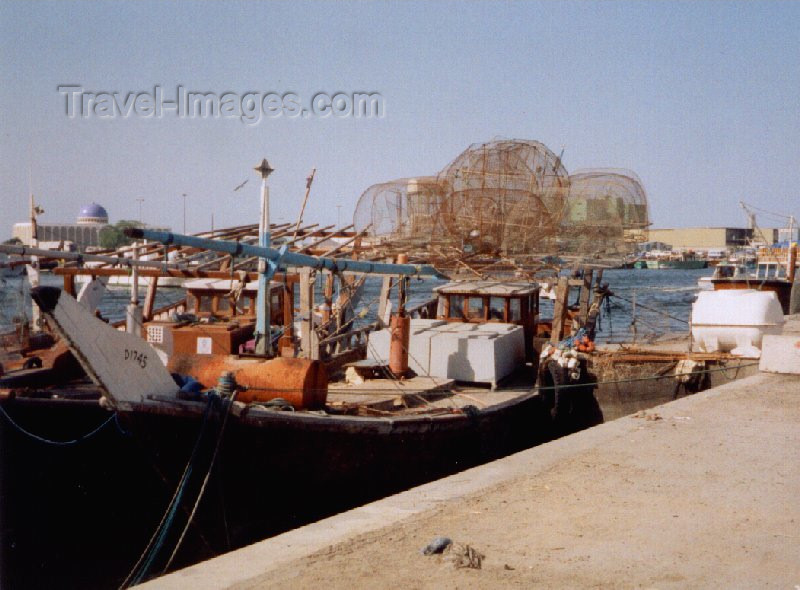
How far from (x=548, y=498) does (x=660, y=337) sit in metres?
17.2

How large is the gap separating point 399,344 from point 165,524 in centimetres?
522

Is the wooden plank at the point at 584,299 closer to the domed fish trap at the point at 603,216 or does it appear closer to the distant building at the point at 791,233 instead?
the domed fish trap at the point at 603,216

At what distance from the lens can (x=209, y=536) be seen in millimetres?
10258

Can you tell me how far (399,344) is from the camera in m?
13.6

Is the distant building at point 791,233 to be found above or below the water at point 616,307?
above

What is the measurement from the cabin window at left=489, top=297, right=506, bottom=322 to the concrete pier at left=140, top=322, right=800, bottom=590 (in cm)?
692

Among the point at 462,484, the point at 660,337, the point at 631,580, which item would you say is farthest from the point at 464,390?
the point at 660,337

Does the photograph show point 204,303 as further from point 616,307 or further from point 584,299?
point 616,307

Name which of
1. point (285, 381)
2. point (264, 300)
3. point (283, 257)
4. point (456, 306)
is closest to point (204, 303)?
point (264, 300)

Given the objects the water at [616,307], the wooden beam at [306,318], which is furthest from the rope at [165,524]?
the water at [616,307]

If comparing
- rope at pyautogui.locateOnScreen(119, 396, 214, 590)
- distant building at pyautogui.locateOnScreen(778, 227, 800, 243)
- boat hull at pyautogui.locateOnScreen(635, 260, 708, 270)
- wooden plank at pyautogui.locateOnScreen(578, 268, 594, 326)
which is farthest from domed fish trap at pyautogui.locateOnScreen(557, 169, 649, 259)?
boat hull at pyautogui.locateOnScreen(635, 260, 708, 270)

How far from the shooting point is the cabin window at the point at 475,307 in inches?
640

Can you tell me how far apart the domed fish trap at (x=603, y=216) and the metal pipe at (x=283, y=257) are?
403 centimetres

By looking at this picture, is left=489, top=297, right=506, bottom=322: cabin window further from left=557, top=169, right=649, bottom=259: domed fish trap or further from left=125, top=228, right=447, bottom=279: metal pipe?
left=557, top=169, right=649, bottom=259: domed fish trap
